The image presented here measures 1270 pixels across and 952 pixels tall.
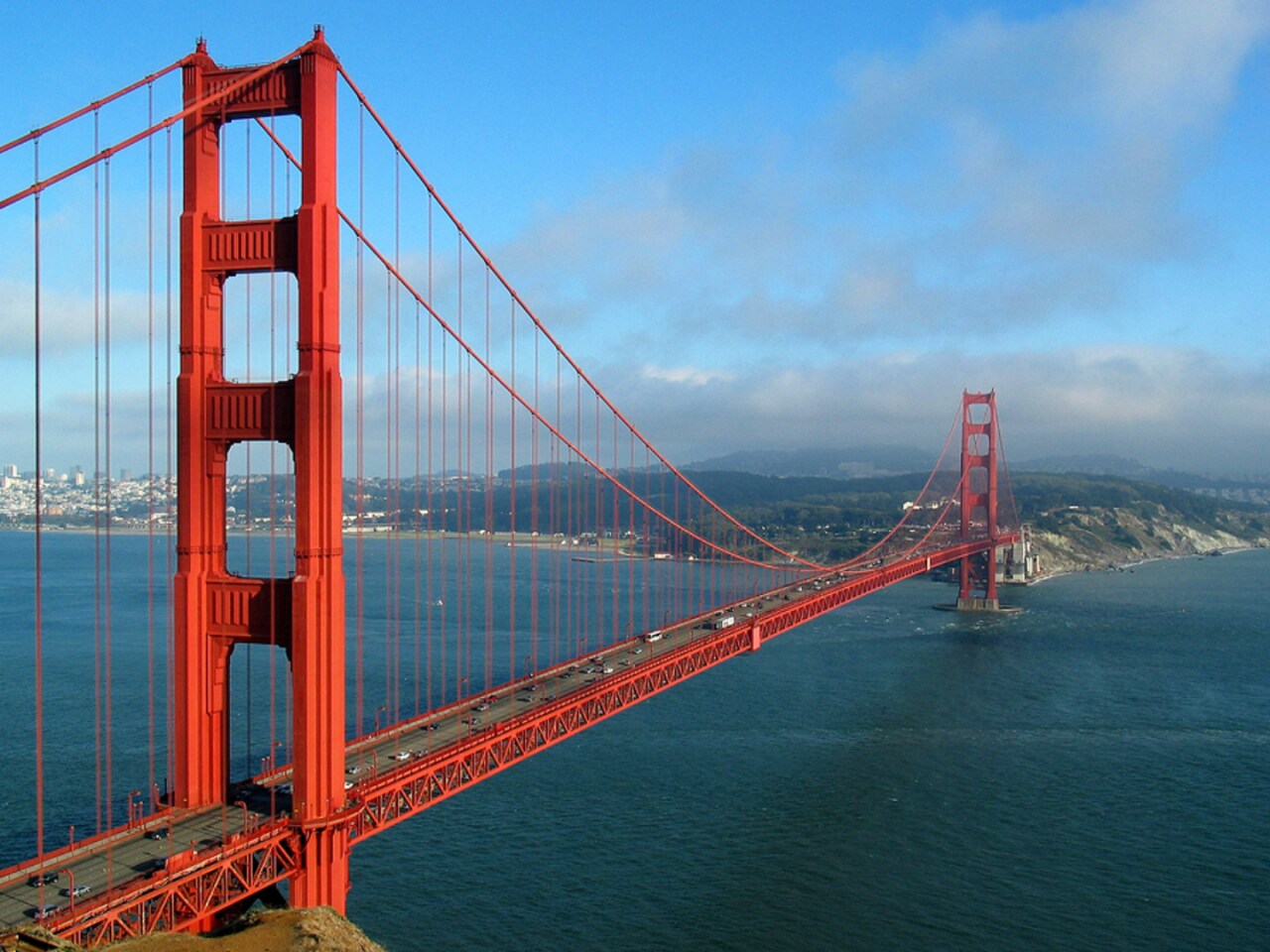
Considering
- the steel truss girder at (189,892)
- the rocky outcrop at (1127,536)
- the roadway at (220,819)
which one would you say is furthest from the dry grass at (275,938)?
the rocky outcrop at (1127,536)

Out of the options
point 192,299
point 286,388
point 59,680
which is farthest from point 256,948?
point 59,680

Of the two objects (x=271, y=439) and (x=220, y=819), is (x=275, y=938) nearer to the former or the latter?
(x=220, y=819)

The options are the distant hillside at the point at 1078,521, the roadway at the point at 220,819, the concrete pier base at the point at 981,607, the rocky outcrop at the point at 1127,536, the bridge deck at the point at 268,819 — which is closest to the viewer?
the bridge deck at the point at 268,819

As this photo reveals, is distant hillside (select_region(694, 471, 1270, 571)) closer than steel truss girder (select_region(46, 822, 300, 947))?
No

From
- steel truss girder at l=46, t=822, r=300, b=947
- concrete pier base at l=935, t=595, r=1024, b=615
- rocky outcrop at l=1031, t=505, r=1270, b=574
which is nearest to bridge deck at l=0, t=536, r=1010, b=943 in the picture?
steel truss girder at l=46, t=822, r=300, b=947

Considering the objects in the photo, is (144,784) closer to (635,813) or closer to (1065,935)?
(635,813)

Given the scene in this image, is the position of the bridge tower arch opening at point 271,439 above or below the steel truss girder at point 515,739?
above

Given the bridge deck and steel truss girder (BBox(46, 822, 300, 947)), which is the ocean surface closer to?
the bridge deck

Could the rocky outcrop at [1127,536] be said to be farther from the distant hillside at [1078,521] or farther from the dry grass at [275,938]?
the dry grass at [275,938]
